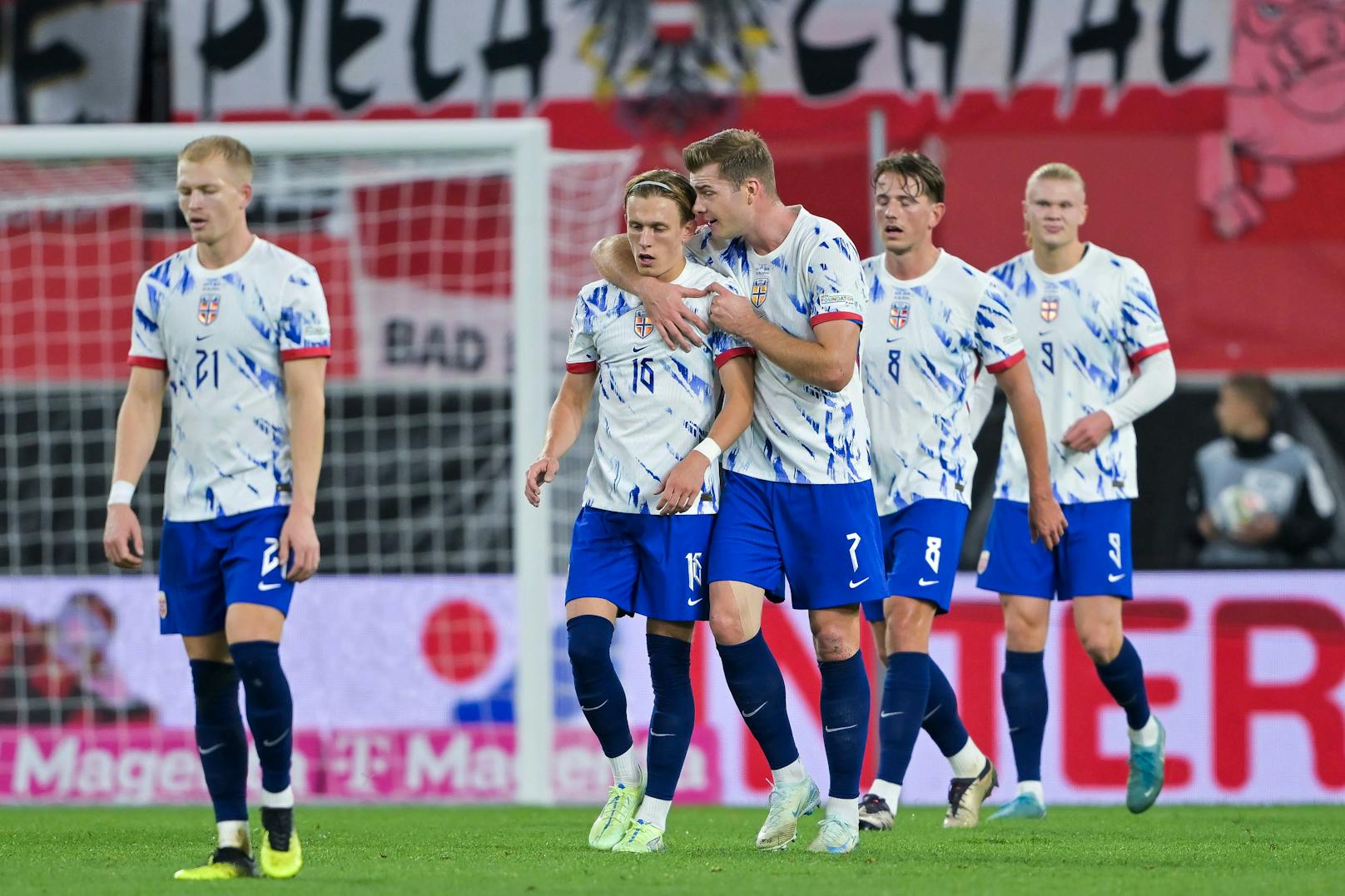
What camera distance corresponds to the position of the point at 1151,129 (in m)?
10.1

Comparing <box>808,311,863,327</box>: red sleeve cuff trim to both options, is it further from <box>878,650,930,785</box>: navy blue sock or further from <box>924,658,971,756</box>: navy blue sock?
<box>924,658,971,756</box>: navy blue sock

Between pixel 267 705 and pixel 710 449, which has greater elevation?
pixel 710 449

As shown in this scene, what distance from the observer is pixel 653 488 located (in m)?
5.15

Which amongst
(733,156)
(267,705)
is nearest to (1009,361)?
(733,156)

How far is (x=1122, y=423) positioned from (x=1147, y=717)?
1.03m

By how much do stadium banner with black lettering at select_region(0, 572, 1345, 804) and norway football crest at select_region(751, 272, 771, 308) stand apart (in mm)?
3144

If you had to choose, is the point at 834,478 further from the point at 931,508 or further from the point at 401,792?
the point at 401,792

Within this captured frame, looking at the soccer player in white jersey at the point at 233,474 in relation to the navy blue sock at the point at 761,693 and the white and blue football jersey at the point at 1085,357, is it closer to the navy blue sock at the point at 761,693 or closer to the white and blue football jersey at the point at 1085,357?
the navy blue sock at the point at 761,693

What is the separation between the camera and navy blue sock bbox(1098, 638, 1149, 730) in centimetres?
673

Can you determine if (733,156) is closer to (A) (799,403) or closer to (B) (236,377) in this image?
(A) (799,403)

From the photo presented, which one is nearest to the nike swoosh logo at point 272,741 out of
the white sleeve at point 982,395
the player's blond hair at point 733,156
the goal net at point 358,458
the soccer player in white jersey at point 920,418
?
the player's blond hair at point 733,156

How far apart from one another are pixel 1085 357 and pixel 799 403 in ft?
6.01

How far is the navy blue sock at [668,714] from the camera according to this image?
17.0 ft

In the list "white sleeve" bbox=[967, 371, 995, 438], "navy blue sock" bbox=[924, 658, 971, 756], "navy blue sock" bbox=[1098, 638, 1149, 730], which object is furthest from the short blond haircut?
"navy blue sock" bbox=[924, 658, 971, 756]
